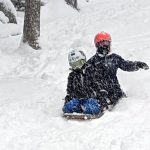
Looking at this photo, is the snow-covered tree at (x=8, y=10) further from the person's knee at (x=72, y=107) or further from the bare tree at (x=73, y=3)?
the person's knee at (x=72, y=107)

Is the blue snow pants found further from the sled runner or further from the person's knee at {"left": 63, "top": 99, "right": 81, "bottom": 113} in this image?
the sled runner

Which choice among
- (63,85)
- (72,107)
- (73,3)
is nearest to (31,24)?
(63,85)

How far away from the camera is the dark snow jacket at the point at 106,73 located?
8547 mm

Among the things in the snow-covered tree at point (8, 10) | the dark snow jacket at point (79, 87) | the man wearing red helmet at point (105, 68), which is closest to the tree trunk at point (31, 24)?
the snow-covered tree at point (8, 10)

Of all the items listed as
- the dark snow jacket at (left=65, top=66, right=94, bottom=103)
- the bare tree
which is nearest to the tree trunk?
the dark snow jacket at (left=65, top=66, right=94, bottom=103)

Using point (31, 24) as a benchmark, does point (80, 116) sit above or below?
above

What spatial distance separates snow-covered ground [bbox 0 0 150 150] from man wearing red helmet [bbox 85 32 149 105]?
0.32 meters

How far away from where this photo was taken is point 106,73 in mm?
8711

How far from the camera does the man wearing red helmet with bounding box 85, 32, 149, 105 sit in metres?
8.55

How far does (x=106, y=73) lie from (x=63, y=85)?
1909 mm

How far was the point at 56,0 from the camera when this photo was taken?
20.1 meters

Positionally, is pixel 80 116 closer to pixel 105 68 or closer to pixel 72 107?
pixel 72 107

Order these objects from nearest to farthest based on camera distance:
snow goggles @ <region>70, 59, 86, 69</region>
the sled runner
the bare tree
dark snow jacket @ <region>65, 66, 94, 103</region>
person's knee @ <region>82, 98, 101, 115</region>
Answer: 1. the sled runner
2. person's knee @ <region>82, 98, 101, 115</region>
3. snow goggles @ <region>70, 59, 86, 69</region>
4. dark snow jacket @ <region>65, 66, 94, 103</region>
5. the bare tree

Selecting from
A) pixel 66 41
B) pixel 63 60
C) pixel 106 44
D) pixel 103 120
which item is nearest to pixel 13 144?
pixel 103 120
